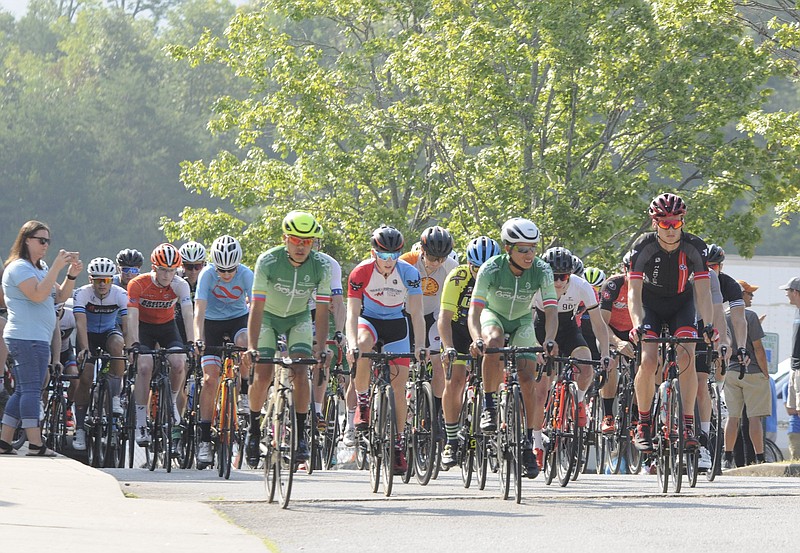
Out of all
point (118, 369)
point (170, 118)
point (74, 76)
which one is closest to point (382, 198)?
point (118, 369)

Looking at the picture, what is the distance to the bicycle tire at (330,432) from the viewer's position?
1700 cm

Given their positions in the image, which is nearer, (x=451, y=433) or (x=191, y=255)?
(x=451, y=433)

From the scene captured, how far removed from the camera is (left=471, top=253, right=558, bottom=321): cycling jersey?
39.3 ft

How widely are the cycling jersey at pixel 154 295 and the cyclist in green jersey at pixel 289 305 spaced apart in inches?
147

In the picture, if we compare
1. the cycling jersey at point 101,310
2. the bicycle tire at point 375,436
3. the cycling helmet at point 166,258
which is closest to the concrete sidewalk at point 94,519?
the bicycle tire at point 375,436

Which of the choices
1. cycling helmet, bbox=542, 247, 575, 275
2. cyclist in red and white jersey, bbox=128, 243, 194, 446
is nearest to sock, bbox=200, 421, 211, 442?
cyclist in red and white jersey, bbox=128, 243, 194, 446

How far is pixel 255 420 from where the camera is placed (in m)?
11.6

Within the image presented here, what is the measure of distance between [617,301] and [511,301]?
402cm

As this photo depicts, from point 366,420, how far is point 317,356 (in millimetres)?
1272

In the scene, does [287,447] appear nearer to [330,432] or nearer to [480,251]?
[480,251]

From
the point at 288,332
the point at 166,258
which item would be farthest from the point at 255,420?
the point at 166,258

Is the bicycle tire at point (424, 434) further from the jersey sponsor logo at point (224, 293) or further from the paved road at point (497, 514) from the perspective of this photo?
the jersey sponsor logo at point (224, 293)

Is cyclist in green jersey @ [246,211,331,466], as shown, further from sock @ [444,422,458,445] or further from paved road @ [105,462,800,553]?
sock @ [444,422,458,445]

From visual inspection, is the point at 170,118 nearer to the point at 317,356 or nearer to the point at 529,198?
the point at 529,198
